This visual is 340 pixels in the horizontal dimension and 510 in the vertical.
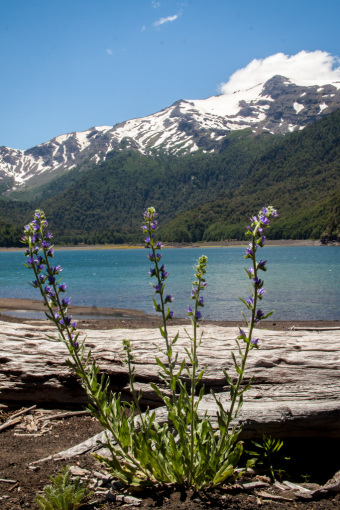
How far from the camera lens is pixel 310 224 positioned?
162 metres

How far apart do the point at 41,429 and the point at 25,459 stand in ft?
3.37

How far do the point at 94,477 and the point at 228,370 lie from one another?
2.23 metres

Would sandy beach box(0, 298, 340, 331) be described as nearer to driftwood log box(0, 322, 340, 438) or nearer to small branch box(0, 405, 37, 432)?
driftwood log box(0, 322, 340, 438)

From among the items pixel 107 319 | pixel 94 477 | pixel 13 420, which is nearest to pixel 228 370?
pixel 94 477

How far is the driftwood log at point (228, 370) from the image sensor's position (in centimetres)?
473

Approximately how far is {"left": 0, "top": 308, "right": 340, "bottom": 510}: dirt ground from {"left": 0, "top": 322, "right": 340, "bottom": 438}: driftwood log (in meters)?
0.38

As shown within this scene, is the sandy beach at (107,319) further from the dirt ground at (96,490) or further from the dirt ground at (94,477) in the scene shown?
the dirt ground at (96,490)

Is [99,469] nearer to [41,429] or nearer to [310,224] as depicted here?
[41,429]

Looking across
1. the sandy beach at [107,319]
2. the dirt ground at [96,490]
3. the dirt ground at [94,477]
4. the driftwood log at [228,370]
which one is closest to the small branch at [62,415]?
the dirt ground at [94,477]

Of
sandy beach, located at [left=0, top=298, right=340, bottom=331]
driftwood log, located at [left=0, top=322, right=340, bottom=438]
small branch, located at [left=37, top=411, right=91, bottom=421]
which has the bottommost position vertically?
sandy beach, located at [left=0, top=298, right=340, bottom=331]

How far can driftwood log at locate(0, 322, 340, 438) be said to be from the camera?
473 cm

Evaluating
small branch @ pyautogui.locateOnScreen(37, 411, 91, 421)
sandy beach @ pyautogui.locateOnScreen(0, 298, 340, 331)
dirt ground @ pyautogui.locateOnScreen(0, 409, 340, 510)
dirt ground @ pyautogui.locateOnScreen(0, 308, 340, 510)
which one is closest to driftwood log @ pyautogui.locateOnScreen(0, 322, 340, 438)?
small branch @ pyautogui.locateOnScreen(37, 411, 91, 421)

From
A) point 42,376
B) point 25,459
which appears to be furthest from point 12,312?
point 25,459

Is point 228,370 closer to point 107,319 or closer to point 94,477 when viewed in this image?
point 94,477
